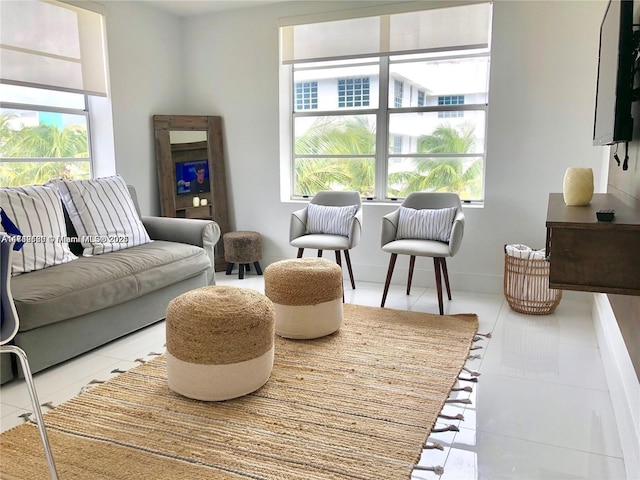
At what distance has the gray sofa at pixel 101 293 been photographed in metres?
2.44

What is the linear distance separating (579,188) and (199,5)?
375cm

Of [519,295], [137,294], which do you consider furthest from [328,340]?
[519,295]

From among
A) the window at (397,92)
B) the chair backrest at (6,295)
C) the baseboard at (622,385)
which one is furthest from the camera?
the window at (397,92)

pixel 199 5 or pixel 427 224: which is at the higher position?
pixel 199 5

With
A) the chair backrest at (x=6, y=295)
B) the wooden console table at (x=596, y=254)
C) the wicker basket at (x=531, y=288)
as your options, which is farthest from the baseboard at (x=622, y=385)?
the chair backrest at (x=6, y=295)

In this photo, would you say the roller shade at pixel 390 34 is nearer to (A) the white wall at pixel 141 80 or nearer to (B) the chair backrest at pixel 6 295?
(A) the white wall at pixel 141 80

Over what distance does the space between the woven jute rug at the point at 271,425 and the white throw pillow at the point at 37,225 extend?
867 mm

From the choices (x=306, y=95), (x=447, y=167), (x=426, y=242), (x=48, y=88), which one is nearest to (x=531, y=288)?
(x=426, y=242)

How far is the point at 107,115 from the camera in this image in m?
4.21

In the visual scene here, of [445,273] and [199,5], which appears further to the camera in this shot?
[199,5]

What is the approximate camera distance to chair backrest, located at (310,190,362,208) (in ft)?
13.8

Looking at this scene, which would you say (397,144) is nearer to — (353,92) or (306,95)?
(353,92)

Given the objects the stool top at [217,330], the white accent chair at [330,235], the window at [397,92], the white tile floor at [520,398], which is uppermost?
the window at [397,92]

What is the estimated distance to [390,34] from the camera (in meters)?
4.18
